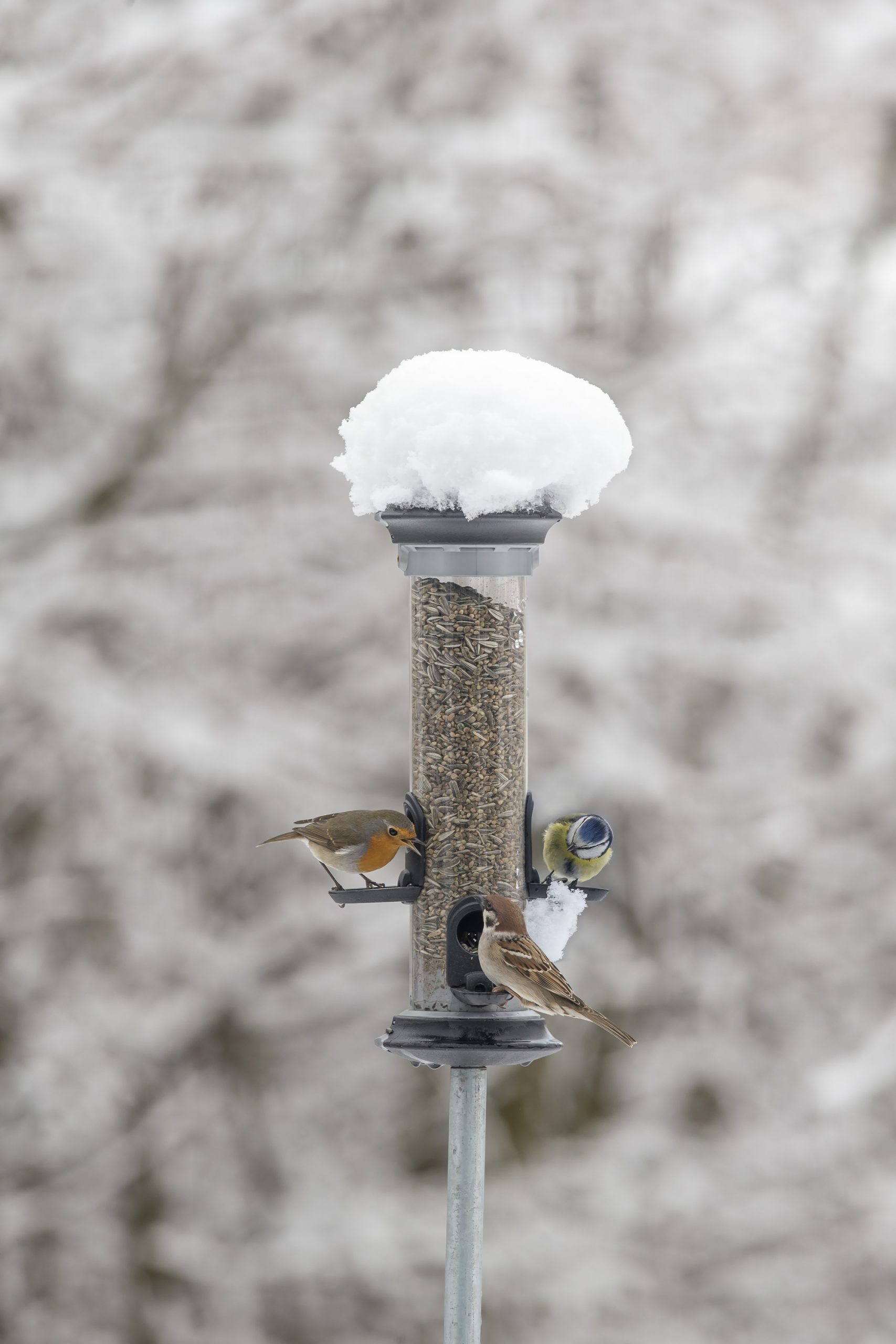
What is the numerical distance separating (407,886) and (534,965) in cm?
41

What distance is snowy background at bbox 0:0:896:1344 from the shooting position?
567 cm

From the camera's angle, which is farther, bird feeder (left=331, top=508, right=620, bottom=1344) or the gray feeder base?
bird feeder (left=331, top=508, right=620, bottom=1344)

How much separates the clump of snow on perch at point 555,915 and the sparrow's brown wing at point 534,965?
0.24 m

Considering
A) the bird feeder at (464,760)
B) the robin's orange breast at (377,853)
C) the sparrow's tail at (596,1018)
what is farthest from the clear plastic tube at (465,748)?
the sparrow's tail at (596,1018)

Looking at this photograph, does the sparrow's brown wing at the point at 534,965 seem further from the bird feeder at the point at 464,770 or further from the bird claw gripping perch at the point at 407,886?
the bird claw gripping perch at the point at 407,886

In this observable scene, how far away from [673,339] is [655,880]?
2.09 metres

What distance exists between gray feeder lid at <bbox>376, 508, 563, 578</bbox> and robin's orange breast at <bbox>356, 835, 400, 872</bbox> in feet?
1.75

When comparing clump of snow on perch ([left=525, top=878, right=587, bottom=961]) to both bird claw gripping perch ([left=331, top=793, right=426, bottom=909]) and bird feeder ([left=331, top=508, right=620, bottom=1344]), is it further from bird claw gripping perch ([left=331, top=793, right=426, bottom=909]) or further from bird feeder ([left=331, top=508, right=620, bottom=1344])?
bird claw gripping perch ([left=331, top=793, right=426, bottom=909])

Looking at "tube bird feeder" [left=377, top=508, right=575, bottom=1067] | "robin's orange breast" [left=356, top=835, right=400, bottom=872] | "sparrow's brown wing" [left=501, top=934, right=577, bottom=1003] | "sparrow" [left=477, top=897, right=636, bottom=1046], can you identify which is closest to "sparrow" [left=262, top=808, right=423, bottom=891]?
"robin's orange breast" [left=356, top=835, right=400, bottom=872]

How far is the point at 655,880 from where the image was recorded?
571cm

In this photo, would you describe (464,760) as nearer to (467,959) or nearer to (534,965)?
(467,959)

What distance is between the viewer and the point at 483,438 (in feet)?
9.19

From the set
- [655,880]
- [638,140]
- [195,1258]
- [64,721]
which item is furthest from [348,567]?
[195,1258]

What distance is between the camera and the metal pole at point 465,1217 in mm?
2732
